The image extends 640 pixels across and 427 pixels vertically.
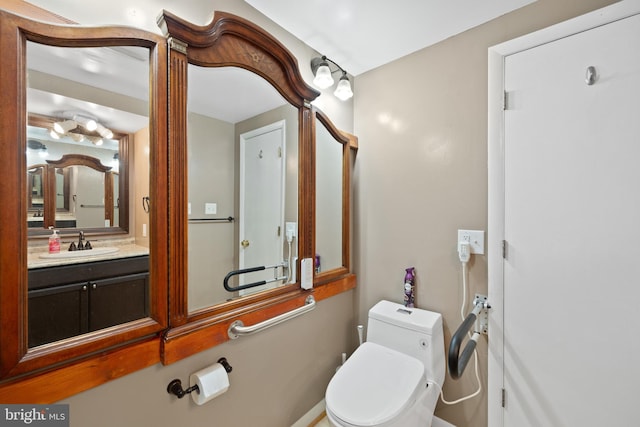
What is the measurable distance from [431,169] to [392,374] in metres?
1.23

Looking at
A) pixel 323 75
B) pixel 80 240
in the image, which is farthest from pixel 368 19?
pixel 80 240

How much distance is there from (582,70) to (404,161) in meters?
0.92

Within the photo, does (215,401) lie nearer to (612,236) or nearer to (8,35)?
(8,35)

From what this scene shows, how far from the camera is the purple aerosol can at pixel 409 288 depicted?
172cm

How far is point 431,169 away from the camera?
1.68 metres

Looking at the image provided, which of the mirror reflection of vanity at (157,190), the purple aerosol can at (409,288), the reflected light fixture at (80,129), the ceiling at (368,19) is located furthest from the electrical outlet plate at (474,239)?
the reflected light fixture at (80,129)

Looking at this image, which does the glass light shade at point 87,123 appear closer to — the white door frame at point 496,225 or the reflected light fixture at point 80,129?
the reflected light fixture at point 80,129

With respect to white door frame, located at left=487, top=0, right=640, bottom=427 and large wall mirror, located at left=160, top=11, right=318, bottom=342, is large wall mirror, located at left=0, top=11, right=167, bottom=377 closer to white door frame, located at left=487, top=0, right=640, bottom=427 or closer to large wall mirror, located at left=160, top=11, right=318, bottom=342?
large wall mirror, located at left=160, top=11, right=318, bottom=342

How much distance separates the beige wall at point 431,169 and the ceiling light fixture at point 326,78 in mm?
269

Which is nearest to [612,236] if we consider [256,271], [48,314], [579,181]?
[579,181]

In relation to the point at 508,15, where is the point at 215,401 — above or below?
below

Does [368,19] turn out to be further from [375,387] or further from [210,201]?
[375,387]

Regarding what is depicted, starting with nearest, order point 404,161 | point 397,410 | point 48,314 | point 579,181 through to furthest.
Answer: point 48,314, point 397,410, point 579,181, point 404,161

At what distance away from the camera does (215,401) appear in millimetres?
1178
